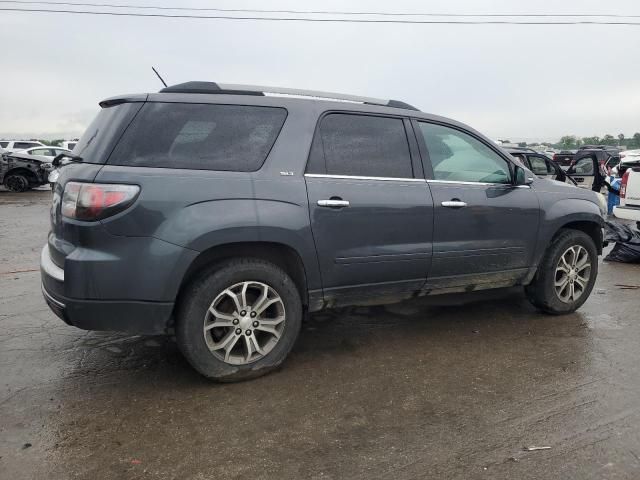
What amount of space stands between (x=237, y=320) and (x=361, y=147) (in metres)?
1.51

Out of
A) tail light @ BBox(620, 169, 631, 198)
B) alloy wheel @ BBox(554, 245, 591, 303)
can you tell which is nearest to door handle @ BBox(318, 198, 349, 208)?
alloy wheel @ BBox(554, 245, 591, 303)

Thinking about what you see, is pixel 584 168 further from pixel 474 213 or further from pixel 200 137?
pixel 200 137

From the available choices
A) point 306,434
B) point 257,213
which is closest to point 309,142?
point 257,213

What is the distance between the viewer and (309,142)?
3562 millimetres

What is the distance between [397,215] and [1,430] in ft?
9.01

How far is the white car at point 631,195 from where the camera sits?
287 inches

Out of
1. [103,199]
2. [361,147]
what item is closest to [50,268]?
[103,199]

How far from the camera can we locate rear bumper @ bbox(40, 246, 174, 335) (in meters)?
3.03

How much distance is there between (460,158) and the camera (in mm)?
4312

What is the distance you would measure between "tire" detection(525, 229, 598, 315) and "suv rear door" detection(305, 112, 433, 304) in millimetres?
1389

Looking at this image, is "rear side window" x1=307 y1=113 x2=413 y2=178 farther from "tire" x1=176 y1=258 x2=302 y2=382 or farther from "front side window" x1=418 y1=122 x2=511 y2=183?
"tire" x1=176 y1=258 x2=302 y2=382

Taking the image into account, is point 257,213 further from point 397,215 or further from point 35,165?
point 35,165

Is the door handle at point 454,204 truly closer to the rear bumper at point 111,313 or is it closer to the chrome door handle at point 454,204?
the chrome door handle at point 454,204

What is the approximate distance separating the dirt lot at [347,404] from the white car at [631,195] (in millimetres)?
3162
